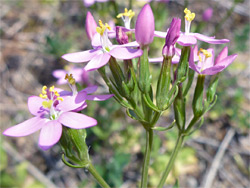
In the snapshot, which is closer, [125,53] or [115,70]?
[125,53]

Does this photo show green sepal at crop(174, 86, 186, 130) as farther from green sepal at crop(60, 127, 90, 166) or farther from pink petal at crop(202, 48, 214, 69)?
green sepal at crop(60, 127, 90, 166)

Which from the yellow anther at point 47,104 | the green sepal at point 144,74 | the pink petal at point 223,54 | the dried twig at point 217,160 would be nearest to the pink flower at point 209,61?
the pink petal at point 223,54

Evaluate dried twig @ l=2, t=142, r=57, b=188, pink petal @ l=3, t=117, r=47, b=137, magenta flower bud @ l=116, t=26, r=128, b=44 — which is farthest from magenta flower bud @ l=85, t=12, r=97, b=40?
dried twig @ l=2, t=142, r=57, b=188

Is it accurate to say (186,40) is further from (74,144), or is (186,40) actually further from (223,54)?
(74,144)

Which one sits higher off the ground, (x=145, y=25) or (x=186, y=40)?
(x=145, y=25)

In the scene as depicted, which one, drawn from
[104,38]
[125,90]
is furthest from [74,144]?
[104,38]

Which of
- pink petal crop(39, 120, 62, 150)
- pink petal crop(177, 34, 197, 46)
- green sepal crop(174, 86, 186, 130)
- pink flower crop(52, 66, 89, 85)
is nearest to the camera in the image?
pink petal crop(39, 120, 62, 150)

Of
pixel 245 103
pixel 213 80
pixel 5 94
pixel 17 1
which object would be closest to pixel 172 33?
pixel 213 80
